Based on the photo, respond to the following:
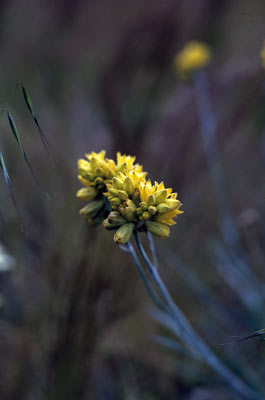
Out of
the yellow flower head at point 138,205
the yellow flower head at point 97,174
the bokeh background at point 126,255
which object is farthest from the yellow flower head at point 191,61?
the yellow flower head at point 138,205

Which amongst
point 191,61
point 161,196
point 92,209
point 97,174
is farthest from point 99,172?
point 191,61

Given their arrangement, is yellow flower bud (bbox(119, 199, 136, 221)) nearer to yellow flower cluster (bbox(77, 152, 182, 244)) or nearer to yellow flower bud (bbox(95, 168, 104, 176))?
yellow flower cluster (bbox(77, 152, 182, 244))

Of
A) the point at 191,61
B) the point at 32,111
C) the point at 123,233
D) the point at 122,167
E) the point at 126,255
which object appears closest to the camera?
the point at 32,111

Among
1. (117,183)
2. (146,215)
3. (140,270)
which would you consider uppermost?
(117,183)

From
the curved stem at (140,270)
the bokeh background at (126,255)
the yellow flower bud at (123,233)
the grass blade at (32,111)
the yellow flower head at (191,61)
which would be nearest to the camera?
the grass blade at (32,111)

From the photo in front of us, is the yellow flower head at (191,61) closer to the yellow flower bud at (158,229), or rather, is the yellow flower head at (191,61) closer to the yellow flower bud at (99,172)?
the yellow flower bud at (99,172)

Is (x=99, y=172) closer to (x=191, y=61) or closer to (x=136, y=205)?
(x=136, y=205)

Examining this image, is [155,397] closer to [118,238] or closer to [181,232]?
[181,232]

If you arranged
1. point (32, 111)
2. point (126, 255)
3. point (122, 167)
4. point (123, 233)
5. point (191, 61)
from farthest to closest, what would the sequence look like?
point (191, 61) → point (126, 255) → point (122, 167) → point (123, 233) → point (32, 111)
